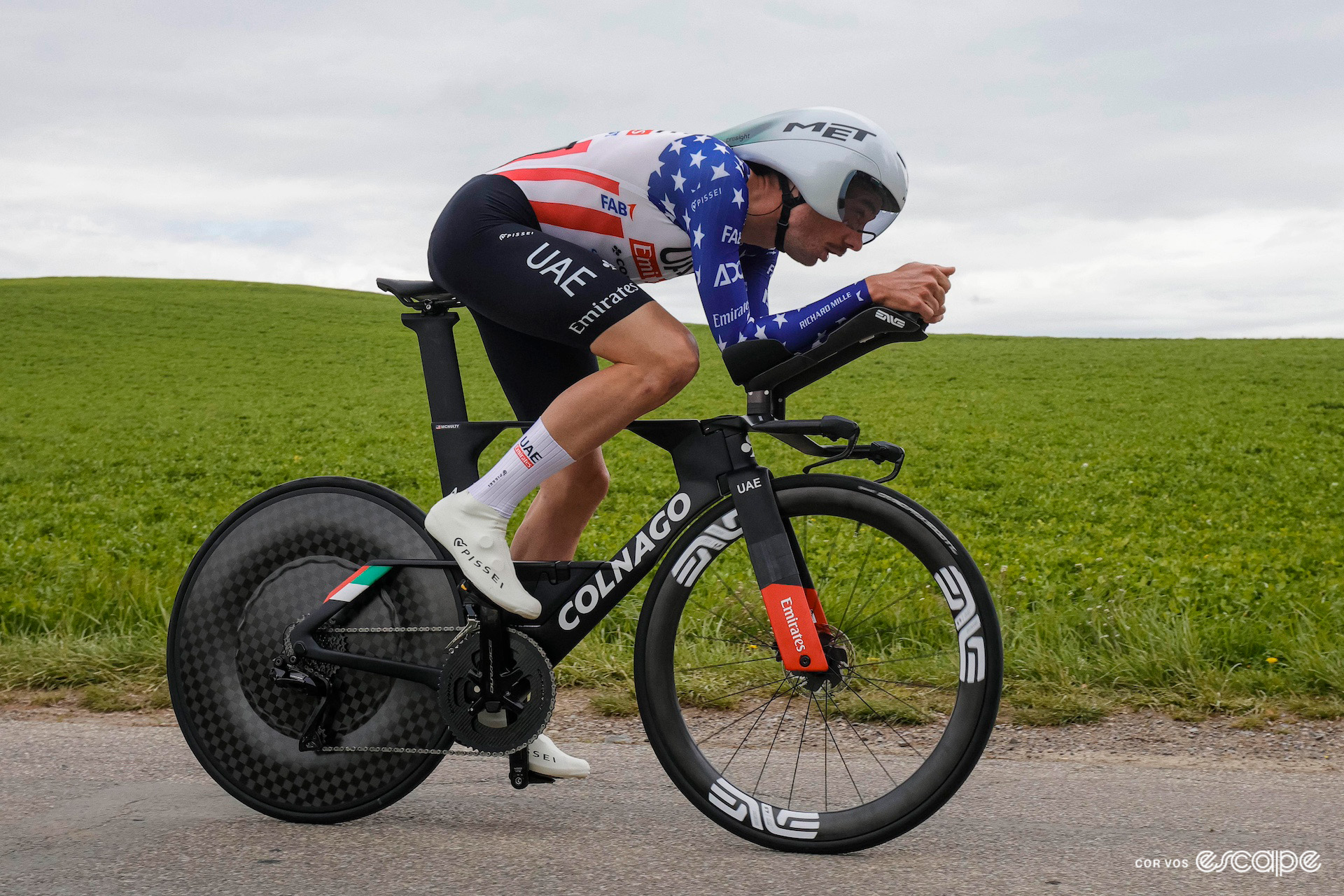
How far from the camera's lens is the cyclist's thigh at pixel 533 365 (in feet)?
10.9

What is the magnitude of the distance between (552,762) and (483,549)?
0.69 metres

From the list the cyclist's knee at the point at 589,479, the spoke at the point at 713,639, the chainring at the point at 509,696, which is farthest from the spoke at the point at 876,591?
the chainring at the point at 509,696

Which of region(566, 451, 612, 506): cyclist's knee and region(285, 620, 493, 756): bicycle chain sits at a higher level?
region(566, 451, 612, 506): cyclist's knee

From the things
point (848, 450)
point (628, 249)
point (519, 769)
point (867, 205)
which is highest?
point (867, 205)

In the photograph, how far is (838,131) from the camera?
2.93 meters

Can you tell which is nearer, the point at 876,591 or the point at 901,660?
the point at 901,660

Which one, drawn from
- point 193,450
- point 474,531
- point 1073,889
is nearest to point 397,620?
point 474,531

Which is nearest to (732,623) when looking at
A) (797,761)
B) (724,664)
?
(724,664)

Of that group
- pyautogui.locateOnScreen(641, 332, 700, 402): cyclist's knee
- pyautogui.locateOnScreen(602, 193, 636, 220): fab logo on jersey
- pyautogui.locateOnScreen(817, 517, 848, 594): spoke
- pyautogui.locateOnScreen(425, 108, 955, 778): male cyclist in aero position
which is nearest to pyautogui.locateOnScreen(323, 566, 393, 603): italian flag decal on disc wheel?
pyautogui.locateOnScreen(425, 108, 955, 778): male cyclist in aero position

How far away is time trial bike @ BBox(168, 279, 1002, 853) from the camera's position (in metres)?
2.76

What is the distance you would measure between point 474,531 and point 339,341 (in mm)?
42130

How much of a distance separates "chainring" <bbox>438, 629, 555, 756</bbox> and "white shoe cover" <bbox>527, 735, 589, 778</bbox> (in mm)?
248

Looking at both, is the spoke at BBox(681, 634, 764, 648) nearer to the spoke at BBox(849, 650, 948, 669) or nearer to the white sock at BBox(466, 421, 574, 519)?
the spoke at BBox(849, 650, 948, 669)

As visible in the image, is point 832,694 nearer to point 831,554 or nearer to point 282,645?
point 831,554
